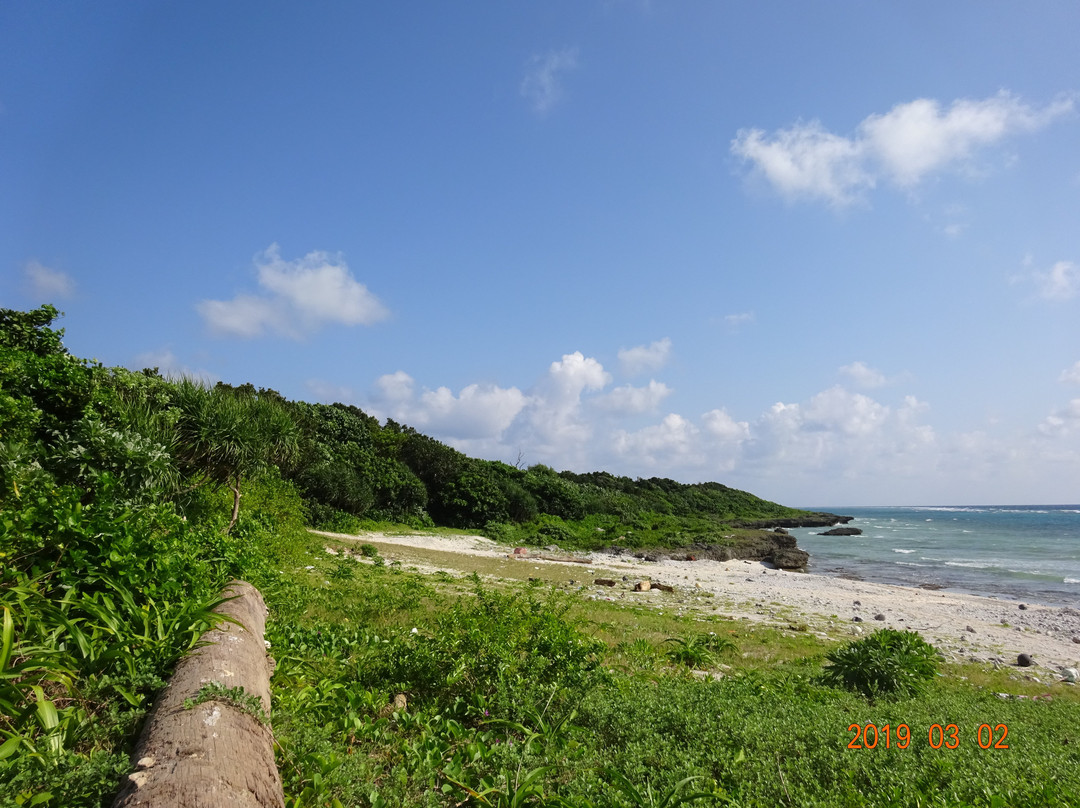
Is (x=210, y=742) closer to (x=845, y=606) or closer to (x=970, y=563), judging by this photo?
(x=845, y=606)

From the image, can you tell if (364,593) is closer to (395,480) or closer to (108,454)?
(108,454)

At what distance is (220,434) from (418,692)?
8.61 metres

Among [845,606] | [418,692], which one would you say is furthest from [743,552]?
[418,692]

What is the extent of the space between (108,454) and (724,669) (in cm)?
947

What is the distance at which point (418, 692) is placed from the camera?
5195 mm

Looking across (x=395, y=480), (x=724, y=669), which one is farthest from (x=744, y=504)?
(x=724, y=669)

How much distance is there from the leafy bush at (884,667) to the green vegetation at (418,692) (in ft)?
0.09

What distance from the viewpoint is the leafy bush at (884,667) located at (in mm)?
6465

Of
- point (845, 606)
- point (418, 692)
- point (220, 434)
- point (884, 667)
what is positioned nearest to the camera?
point (418, 692)

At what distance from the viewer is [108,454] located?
321 inches
